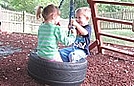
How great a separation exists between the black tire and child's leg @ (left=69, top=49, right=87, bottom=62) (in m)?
0.12

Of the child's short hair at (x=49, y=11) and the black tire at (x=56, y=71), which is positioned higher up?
the child's short hair at (x=49, y=11)

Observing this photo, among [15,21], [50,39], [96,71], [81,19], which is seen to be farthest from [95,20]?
[15,21]

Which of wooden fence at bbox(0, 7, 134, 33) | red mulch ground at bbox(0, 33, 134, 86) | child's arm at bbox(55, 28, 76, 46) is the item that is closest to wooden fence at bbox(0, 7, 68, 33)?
wooden fence at bbox(0, 7, 134, 33)

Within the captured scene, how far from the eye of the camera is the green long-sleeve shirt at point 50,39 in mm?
2932

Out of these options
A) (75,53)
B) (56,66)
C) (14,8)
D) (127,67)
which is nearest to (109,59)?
(127,67)

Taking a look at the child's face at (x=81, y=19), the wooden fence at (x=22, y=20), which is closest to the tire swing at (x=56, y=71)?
the child's face at (x=81, y=19)

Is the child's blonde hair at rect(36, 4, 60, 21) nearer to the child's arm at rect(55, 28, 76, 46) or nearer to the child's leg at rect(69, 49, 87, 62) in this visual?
the child's arm at rect(55, 28, 76, 46)

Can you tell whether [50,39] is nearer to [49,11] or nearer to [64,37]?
[64,37]

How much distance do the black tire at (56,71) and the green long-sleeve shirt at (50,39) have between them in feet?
0.30

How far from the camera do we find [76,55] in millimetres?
3295

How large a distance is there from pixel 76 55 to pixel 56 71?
412 millimetres

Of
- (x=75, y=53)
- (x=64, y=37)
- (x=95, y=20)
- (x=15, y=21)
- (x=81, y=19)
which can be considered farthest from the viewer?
(x=15, y=21)

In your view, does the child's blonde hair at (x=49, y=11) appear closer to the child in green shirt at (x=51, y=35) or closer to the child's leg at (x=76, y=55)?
the child in green shirt at (x=51, y=35)

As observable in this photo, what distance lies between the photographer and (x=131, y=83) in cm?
414
